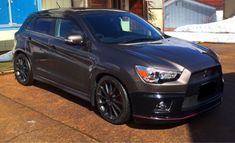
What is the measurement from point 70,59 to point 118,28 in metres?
0.91

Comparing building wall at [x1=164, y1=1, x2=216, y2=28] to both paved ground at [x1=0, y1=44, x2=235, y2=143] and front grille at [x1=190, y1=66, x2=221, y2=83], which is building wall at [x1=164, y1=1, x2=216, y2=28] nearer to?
paved ground at [x1=0, y1=44, x2=235, y2=143]

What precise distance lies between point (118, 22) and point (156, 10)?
11.4 metres

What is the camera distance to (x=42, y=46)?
21.5 ft

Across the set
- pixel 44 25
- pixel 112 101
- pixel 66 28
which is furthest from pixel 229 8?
pixel 112 101

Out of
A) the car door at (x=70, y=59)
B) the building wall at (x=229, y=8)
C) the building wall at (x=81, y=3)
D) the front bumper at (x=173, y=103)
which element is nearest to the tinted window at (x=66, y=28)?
the car door at (x=70, y=59)

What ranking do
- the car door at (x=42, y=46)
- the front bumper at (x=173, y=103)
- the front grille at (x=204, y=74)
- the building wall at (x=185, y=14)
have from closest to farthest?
the front bumper at (x=173, y=103)
the front grille at (x=204, y=74)
the car door at (x=42, y=46)
the building wall at (x=185, y=14)

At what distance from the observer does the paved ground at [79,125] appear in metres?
4.74

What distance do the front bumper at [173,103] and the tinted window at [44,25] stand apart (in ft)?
8.08

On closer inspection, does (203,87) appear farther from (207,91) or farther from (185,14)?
(185,14)

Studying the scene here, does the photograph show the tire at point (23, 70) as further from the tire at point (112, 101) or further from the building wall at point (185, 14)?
the building wall at point (185, 14)

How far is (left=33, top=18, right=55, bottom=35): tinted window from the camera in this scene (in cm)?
649

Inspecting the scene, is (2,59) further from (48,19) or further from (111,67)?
(111,67)

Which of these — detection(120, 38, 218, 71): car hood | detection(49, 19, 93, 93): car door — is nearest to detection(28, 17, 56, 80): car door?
detection(49, 19, 93, 93): car door

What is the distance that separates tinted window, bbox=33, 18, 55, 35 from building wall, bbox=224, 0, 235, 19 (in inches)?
838
